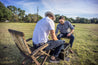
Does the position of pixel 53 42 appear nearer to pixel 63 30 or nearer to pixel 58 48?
pixel 58 48

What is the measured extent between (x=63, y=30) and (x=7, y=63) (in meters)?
3.31

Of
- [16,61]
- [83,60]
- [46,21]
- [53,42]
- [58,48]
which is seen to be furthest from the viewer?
[83,60]

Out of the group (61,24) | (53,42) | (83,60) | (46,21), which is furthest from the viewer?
(61,24)

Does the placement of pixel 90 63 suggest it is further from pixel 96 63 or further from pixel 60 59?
pixel 60 59

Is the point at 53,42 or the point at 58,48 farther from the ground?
the point at 53,42

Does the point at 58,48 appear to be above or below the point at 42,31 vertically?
below

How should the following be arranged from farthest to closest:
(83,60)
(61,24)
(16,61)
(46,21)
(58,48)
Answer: (61,24) → (83,60) → (16,61) → (58,48) → (46,21)

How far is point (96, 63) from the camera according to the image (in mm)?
2850

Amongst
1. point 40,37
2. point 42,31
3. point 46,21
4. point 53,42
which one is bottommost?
point 53,42

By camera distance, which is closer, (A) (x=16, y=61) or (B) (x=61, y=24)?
(A) (x=16, y=61)

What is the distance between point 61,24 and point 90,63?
247 centimetres

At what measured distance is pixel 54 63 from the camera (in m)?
2.76

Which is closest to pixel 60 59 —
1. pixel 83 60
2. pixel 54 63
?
pixel 54 63

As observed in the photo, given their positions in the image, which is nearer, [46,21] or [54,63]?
[46,21]
